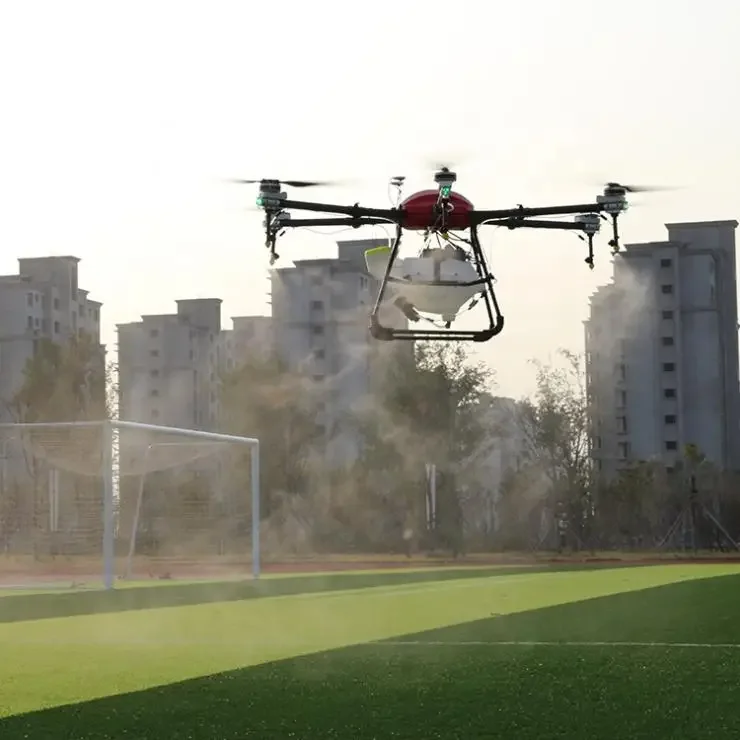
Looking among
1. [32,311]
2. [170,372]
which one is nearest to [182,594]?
[170,372]

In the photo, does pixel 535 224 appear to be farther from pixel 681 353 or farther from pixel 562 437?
pixel 681 353

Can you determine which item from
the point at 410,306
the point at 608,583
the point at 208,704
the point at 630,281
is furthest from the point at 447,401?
the point at 208,704

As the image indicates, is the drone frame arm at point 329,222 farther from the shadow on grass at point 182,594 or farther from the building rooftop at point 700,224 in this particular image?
the building rooftop at point 700,224

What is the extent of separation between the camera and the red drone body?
16.7 meters

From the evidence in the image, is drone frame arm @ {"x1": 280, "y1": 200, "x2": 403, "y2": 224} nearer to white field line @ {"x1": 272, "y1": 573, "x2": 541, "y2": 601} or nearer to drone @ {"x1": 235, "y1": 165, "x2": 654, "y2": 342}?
drone @ {"x1": 235, "y1": 165, "x2": 654, "y2": 342}

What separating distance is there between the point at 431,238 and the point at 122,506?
95.0 ft

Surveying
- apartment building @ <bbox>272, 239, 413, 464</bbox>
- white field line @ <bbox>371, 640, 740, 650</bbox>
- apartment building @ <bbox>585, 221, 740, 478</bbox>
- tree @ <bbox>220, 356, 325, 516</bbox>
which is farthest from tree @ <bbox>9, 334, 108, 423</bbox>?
white field line @ <bbox>371, 640, 740, 650</bbox>

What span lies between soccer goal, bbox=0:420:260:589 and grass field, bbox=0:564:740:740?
347 inches

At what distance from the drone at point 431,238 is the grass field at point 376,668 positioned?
10.6 feet

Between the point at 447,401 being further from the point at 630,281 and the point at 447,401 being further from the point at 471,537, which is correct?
the point at 630,281

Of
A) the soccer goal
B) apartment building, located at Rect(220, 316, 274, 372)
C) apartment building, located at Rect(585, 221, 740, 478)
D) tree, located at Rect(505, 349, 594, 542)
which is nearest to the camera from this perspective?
the soccer goal

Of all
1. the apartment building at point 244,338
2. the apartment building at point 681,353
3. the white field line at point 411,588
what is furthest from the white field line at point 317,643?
the apartment building at point 681,353

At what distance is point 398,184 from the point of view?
56.0 feet

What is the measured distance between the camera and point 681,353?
7181cm
